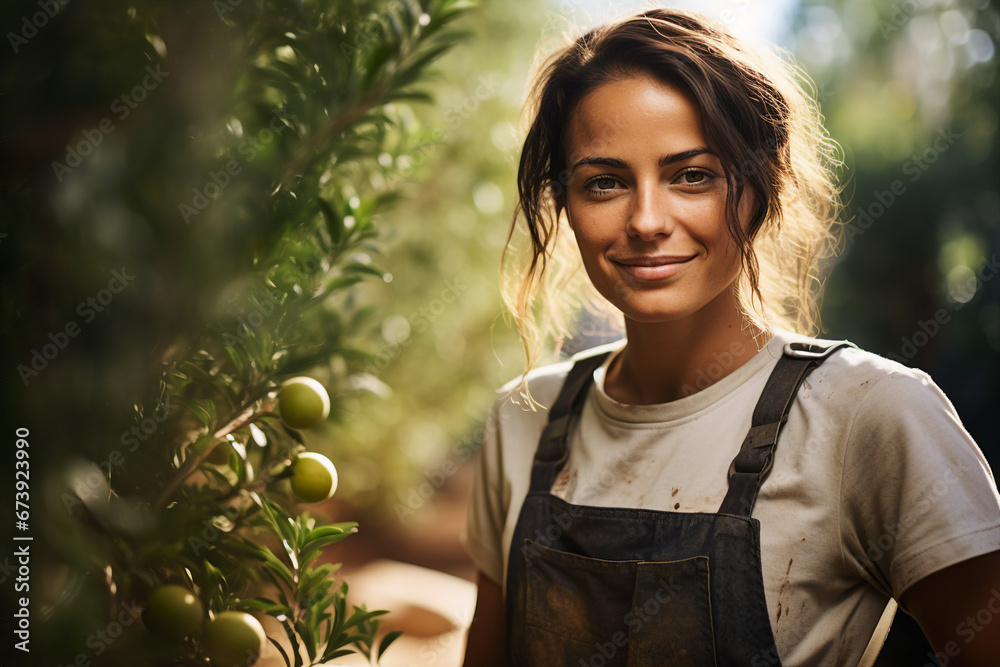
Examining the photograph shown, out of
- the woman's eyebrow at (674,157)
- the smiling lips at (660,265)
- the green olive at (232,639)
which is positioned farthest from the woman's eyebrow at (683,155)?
the green olive at (232,639)

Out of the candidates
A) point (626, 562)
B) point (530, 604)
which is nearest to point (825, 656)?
point (626, 562)

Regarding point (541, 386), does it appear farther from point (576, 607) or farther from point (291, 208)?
point (291, 208)

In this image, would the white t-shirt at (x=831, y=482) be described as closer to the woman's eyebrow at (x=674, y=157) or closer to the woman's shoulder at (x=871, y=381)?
the woman's shoulder at (x=871, y=381)

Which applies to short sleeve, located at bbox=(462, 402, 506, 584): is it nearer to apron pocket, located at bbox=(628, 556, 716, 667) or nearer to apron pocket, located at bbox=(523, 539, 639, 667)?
apron pocket, located at bbox=(523, 539, 639, 667)

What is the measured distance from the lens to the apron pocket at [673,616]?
3.70ft

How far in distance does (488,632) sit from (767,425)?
2.60 ft

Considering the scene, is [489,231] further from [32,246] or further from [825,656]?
[32,246]

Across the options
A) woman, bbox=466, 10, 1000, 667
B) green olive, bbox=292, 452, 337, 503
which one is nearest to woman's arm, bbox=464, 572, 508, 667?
woman, bbox=466, 10, 1000, 667

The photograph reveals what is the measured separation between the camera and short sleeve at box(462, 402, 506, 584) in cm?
161

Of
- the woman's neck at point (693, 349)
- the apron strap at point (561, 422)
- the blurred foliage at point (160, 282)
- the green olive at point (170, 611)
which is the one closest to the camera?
the blurred foliage at point (160, 282)

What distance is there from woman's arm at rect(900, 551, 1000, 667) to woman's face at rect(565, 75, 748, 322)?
56cm

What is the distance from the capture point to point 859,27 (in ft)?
18.1

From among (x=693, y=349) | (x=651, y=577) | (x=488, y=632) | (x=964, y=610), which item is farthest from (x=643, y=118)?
(x=488, y=632)

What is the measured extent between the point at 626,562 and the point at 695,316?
1.60 feet
